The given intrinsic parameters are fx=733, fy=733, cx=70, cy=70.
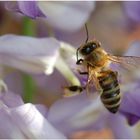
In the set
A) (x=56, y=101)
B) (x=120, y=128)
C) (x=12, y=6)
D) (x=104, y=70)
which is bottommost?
(x=120, y=128)

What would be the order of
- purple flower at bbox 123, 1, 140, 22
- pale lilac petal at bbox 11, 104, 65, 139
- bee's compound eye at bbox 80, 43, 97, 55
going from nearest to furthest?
pale lilac petal at bbox 11, 104, 65, 139
bee's compound eye at bbox 80, 43, 97, 55
purple flower at bbox 123, 1, 140, 22

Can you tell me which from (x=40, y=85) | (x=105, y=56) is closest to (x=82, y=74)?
(x=105, y=56)

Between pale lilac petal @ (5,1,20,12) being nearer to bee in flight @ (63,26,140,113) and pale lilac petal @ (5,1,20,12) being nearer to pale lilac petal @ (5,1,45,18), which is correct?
pale lilac petal @ (5,1,45,18)

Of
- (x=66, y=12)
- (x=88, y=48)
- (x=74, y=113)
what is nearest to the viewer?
(x=88, y=48)

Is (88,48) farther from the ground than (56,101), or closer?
farther from the ground

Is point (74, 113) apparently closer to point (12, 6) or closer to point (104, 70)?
point (104, 70)

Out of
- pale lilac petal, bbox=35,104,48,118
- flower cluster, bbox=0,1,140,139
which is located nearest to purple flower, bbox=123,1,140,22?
flower cluster, bbox=0,1,140,139

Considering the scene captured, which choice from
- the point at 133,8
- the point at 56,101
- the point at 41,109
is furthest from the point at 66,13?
the point at 41,109

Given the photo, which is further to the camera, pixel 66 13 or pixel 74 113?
pixel 66 13
